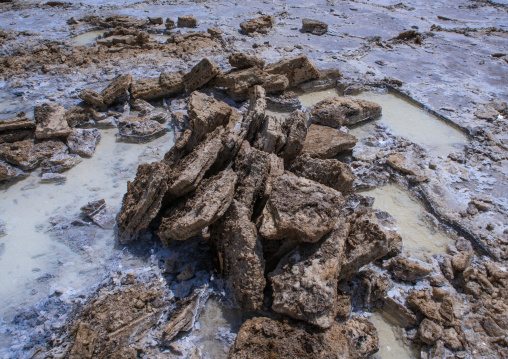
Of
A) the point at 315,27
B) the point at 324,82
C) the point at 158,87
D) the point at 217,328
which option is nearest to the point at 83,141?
the point at 158,87

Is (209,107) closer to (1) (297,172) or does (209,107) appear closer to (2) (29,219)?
(1) (297,172)

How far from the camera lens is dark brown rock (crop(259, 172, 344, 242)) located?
8.97ft

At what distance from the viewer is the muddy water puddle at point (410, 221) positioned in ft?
11.4

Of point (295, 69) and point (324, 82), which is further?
point (324, 82)

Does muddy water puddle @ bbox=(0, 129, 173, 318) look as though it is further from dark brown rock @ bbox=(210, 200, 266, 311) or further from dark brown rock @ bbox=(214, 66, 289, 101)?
dark brown rock @ bbox=(214, 66, 289, 101)

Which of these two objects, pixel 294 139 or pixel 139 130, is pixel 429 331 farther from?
pixel 139 130

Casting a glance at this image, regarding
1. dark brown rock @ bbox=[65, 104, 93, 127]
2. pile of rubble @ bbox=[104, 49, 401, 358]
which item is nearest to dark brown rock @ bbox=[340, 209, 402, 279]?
pile of rubble @ bbox=[104, 49, 401, 358]

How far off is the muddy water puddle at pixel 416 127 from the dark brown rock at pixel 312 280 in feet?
8.97

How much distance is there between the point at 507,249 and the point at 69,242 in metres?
4.45

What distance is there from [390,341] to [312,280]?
88 centimetres

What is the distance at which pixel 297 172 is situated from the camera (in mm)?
3684

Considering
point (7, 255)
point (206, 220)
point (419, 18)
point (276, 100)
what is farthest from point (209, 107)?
point (419, 18)

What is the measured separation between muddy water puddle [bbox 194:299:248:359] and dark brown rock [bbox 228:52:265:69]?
4.14m

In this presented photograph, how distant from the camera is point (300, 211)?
9.22 feet
